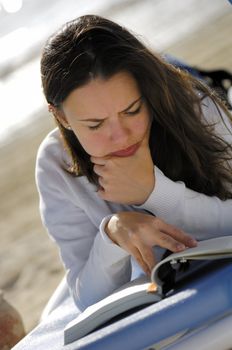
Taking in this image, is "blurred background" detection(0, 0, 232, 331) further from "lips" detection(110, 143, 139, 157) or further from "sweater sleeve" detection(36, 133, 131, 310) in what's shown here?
"sweater sleeve" detection(36, 133, 131, 310)

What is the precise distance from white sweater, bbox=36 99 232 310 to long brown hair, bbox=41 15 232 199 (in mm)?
60

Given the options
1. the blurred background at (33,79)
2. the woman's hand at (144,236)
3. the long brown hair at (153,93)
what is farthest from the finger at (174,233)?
the blurred background at (33,79)

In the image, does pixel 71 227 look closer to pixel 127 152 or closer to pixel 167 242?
pixel 127 152

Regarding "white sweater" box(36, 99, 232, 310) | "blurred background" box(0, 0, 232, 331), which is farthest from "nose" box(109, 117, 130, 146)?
Answer: "blurred background" box(0, 0, 232, 331)

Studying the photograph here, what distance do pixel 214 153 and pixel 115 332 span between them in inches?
26.6

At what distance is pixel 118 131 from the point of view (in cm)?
177

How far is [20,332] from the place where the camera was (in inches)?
99.4

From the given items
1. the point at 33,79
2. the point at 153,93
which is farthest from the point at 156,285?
the point at 33,79

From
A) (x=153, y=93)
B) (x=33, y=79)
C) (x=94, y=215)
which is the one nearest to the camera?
(x=153, y=93)

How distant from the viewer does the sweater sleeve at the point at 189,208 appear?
190cm

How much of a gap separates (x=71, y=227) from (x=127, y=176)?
0.31 metres

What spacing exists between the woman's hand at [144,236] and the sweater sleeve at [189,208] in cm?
14

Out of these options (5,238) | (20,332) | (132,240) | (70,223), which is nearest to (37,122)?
(5,238)

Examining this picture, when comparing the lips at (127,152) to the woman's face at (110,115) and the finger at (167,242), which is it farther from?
the finger at (167,242)
